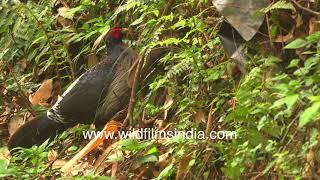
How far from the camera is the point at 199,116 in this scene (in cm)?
479

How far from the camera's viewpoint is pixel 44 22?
683 centimetres

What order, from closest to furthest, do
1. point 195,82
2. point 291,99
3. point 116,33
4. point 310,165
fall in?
point 291,99 → point 310,165 → point 195,82 → point 116,33

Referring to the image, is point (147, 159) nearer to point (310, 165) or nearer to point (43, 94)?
point (310, 165)

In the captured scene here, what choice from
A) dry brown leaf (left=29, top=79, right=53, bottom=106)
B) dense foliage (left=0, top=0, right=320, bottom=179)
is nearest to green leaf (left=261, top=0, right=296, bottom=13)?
dense foliage (left=0, top=0, right=320, bottom=179)

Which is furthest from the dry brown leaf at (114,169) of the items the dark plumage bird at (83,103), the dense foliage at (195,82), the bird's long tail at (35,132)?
the bird's long tail at (35,132)

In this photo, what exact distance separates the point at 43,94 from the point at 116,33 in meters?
1.29

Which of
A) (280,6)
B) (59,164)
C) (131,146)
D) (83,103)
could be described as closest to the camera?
(280,6)

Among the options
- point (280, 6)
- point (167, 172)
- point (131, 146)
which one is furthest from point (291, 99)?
point (131, 146)

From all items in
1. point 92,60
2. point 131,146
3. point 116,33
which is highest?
point 116,33

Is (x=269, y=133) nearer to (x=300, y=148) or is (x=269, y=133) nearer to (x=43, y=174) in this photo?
(x=300, y=148)

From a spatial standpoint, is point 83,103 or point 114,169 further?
point 83,103

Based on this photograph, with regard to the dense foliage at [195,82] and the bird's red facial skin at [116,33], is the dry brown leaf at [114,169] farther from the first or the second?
the bird's red facial skin at [116,33]

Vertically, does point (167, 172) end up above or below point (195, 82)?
below

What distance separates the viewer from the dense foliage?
3738 millimetres
